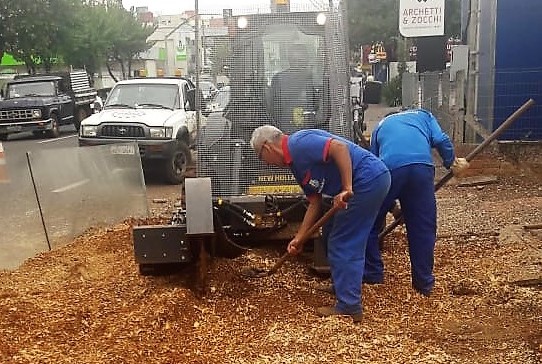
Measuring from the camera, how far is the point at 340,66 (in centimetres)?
675

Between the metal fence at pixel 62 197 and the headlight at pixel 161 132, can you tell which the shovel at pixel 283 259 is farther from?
the headlight at pixel 161 132

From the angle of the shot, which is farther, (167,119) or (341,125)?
(167,119)

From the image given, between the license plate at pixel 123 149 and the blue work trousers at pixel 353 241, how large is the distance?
4.55 metres

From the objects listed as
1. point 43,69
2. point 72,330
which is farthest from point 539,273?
point 43,69

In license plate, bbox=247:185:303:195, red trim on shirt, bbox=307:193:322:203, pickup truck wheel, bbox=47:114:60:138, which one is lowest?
pickup truck wheel, bbox=47:114:60:138

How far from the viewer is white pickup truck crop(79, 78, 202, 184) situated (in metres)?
12.6

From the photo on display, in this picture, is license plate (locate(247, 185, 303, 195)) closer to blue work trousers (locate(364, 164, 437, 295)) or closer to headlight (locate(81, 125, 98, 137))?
blue work trousers (locate(364, 164, 437, 295))

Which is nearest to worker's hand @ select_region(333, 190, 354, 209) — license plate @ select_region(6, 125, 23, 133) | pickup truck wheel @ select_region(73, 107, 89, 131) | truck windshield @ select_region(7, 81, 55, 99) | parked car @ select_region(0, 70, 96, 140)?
parked car @ select_region(0, 70, 96, 140)

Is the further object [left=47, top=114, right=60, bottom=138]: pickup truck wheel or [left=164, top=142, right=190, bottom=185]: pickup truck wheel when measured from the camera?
[left=47, top=114, right=60, bottom=138]: pickup truck wheel

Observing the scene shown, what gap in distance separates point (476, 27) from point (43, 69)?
1221 inches

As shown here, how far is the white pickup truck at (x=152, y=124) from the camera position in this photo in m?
12.6

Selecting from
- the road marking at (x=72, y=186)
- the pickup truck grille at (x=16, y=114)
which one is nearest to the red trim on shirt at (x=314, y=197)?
the road marking at (x=72, y=186)

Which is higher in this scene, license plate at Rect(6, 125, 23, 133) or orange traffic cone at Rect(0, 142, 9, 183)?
orange traffic cone at Rect(0, 142, 9, 183)

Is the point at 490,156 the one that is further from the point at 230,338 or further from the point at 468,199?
the point at 230,338
